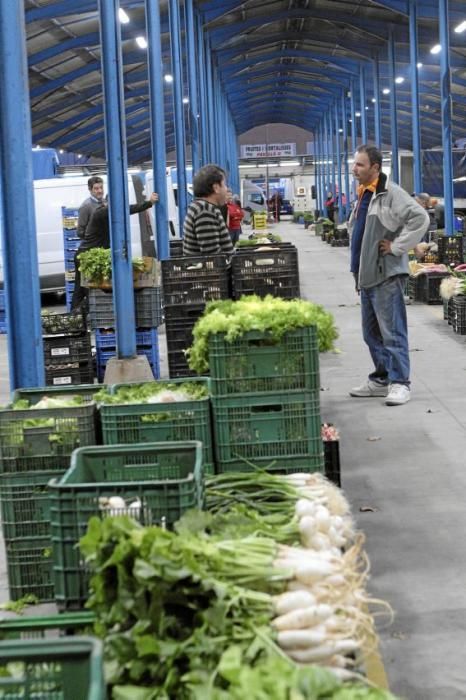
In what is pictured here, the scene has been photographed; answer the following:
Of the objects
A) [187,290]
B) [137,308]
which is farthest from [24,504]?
[137,308]

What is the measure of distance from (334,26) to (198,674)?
31.6 metres

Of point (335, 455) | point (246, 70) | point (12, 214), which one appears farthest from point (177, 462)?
point (246, 70)

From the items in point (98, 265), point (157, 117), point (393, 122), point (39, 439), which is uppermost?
point (393, 122)

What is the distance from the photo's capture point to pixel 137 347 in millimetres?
10656

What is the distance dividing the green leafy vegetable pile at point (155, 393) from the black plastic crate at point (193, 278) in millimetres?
2990

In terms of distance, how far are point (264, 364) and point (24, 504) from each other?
1201 mm

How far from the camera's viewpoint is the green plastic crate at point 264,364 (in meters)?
4.86

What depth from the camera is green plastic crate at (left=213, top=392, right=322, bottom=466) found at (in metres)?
4.79

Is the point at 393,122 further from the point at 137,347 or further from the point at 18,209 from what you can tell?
the point at 18,209

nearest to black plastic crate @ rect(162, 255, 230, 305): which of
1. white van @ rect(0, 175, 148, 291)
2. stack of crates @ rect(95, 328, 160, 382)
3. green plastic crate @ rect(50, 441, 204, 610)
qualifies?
stack of crates @ rect(95, 328, 160, 382)

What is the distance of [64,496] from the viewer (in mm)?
3580

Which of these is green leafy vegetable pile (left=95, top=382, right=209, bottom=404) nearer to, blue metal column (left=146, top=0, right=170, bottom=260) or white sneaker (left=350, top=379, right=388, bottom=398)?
white sneaker (left=350, top=379, right=388, bottom=398)

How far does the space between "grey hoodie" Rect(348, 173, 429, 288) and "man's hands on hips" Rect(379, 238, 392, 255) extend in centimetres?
3

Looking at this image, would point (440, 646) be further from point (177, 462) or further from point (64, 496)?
point (64, 496)
